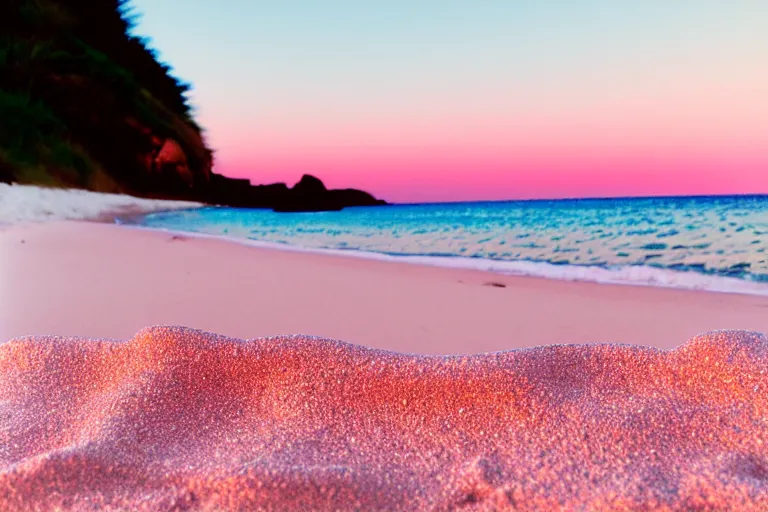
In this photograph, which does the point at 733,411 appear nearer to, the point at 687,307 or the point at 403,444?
the point at 403,444

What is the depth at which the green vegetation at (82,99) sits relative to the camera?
1.77 metres

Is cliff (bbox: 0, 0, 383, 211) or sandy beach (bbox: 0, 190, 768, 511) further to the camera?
cliff (bbox: 0, 0, 383, 211)

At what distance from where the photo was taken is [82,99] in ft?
6.63

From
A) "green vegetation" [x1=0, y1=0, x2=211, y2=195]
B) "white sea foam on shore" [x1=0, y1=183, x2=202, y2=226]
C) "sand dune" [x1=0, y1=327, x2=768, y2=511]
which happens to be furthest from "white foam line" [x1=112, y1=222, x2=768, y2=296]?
"white sea foam on shore" [x1=0, y1=183, x2=202, y2=226]

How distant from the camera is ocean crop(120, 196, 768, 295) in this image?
131 cm

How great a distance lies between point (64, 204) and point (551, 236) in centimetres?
189

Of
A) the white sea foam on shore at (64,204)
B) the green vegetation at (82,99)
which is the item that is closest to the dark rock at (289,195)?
the green vegetation at (82,99)

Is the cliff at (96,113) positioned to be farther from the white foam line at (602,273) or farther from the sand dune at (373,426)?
the sand dune at (373,426)

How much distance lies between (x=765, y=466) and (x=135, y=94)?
2074 millimetres

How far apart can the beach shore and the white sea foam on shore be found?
1.54ft

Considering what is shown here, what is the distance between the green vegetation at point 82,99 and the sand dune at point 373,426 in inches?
46.7

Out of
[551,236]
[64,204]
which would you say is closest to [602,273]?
[551,236]

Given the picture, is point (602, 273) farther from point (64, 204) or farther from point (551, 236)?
point (64, 204)

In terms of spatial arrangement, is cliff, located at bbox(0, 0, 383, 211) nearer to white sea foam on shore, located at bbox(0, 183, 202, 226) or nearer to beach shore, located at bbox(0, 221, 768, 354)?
white sea foam on shore, located at bbox(0, 183, 202, 226)
